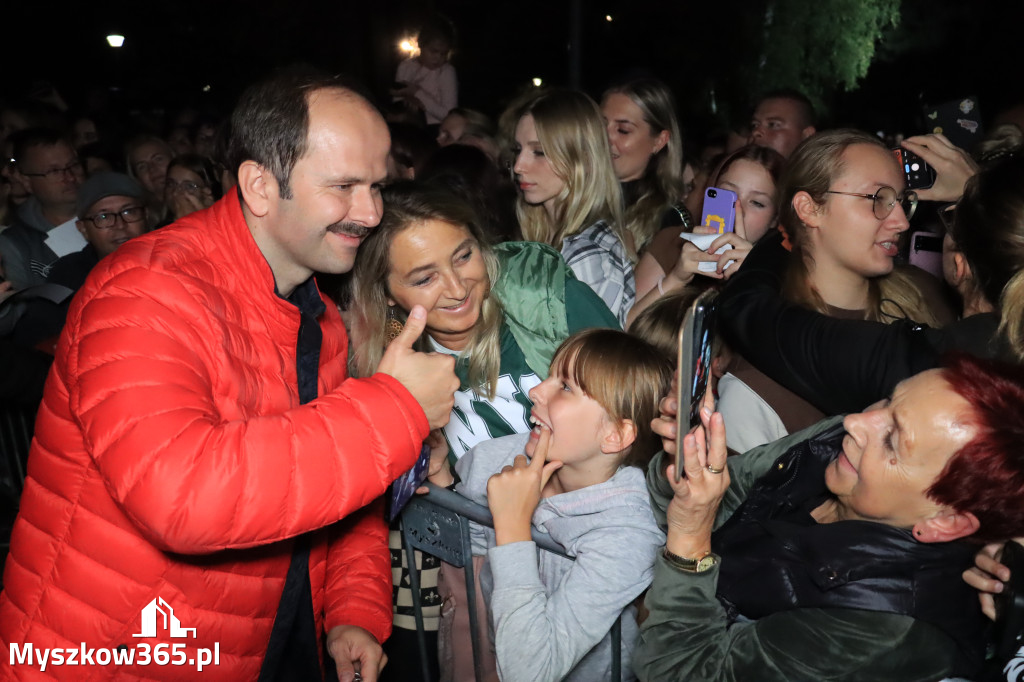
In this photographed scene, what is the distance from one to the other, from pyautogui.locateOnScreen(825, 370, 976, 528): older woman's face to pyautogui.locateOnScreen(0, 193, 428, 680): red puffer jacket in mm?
1041

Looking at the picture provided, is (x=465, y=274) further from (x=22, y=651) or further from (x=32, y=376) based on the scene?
(x=32, y=376)

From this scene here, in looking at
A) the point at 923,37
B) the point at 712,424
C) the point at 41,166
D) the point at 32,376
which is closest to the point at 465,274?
the point at 712,424

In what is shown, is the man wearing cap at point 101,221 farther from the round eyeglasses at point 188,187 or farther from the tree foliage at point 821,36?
the tree foliage at point 821,36

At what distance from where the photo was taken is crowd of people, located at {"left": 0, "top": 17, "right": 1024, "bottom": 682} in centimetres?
178

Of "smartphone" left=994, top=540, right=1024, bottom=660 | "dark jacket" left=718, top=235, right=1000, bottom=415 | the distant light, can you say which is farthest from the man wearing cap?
the distant light

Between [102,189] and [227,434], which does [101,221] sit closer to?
[102,189]

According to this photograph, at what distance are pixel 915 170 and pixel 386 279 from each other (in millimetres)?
2005

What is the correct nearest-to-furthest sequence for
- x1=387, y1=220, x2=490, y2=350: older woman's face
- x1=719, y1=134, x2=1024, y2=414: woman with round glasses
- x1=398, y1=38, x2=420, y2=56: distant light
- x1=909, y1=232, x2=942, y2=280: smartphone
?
x1=719, y1=134, x2=1024, y2=414: woman with round glasses, x1=387, y1=220, x2=490, y2=350: older woman's face, x1=909, y1=232, x2=942, y2=280: smartphone, x1=398, y1=38, x2=420, y2=56: distant light

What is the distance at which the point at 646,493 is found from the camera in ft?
7.87

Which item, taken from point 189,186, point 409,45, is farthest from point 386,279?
point 409,45

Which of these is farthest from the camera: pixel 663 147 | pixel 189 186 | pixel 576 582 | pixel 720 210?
pixel 189 186

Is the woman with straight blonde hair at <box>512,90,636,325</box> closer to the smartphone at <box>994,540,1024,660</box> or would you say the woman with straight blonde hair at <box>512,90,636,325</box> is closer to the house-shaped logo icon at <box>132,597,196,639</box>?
the smartphone at <box>994,540,1024,660</box>

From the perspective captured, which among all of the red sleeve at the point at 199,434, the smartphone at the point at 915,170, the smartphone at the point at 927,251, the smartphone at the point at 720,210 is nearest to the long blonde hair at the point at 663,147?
the smartphone at the point at 720,210

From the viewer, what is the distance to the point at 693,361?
1.70 meters
